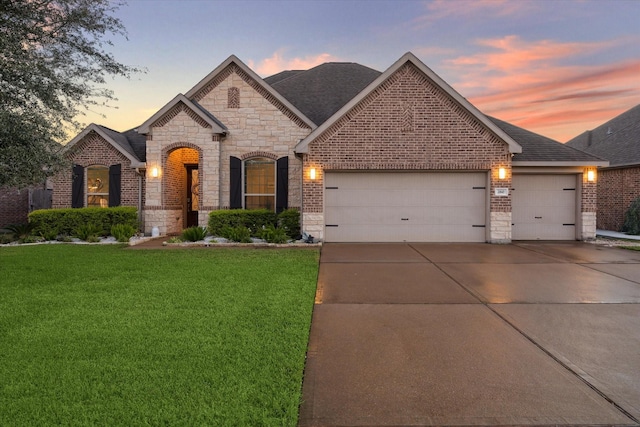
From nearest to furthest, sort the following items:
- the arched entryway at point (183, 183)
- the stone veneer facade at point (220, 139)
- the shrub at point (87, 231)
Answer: the shrub at point (87, 231)
the stone veneer facade at point (220, 139)
the arched entryway at point (183, 183)

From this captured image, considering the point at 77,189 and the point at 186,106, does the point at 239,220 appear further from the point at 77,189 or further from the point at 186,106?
the point at 77,189

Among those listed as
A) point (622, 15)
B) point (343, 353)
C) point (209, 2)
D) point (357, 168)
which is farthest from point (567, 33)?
point (343, 353)

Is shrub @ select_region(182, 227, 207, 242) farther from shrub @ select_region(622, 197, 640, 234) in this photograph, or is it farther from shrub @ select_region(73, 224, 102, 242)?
shrub @ select_region(622, 197, 640, 234)

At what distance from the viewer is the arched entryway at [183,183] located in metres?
13.1

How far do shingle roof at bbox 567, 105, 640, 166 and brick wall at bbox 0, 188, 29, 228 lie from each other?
28.6m

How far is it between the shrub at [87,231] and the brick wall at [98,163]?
1630mm

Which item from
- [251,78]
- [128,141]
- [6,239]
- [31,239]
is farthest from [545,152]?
[6,239]

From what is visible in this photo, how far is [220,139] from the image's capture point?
13.0m

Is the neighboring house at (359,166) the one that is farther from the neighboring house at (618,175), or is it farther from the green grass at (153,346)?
the neighboring house at (618,175)

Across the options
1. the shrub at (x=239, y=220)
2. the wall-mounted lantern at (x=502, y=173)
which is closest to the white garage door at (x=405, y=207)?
the wall-mounted lantern at (x=502, y=173)

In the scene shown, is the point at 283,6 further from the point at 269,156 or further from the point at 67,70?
the point at 67,70

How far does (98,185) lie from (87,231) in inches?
111

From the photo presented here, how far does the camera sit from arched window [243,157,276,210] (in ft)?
43.4

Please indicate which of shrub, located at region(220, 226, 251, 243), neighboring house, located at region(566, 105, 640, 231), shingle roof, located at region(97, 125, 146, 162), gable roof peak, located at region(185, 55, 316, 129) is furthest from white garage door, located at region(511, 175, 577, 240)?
shingle roof, located at region(97, 125, 146, 162)
